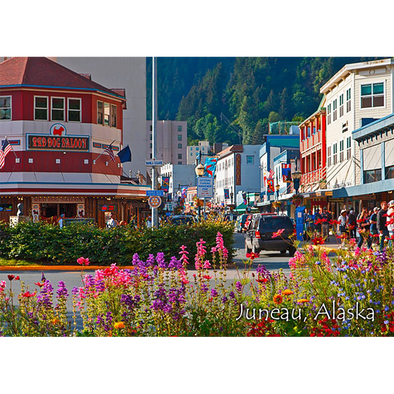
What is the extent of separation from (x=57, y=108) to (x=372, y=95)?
21017mm

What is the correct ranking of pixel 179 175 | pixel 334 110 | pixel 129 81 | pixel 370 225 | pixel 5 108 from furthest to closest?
pixel 179 175 < pixel 129 81 < pixel 334 110 < pixel 5 108 < pixel 370 225

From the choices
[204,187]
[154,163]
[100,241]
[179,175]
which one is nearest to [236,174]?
[179,175]

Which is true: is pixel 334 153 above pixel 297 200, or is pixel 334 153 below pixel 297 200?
above

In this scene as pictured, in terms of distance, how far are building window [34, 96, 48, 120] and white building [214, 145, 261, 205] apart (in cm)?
4382

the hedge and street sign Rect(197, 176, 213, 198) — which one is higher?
street sign Rect(197, 176, 213, 198)

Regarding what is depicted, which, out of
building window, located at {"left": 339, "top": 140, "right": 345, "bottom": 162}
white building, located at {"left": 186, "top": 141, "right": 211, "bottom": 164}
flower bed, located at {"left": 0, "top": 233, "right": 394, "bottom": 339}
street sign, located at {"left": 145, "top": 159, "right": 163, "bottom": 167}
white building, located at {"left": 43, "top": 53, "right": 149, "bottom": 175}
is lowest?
flower bed, located at {"left": 0, "top": 233, "right": 394, "bottom": 339}

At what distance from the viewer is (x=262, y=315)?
263 inches

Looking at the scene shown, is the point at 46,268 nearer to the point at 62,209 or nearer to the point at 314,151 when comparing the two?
the point at 62,209

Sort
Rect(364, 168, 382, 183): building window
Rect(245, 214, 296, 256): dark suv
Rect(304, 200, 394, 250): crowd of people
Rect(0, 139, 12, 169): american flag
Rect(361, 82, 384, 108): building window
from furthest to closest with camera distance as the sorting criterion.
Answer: Rect(361, 82, 384, 108): building window, Rect(364, 168, 382, 183): building window, Rect(0, 139, 12, 169): american flag, Rect(245, 214, 296, 256): dark suv, Rect(304, 200, 394, 250): crowd of people

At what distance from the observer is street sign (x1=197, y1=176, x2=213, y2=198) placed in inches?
1075

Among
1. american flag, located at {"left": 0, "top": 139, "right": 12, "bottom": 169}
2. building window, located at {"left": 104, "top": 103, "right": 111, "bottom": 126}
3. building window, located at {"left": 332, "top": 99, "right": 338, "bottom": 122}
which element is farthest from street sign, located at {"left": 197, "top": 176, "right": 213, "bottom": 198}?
building window, located at {"left": 332, "top": 99, "right": 338, "bottom": 122}

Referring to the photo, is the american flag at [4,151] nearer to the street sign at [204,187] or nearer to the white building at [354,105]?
the street sign at [204,187]

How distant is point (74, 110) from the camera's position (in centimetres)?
4125

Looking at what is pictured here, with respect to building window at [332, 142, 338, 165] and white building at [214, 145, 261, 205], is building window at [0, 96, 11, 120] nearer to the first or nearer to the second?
building window at [332, 142, 338, 165]
